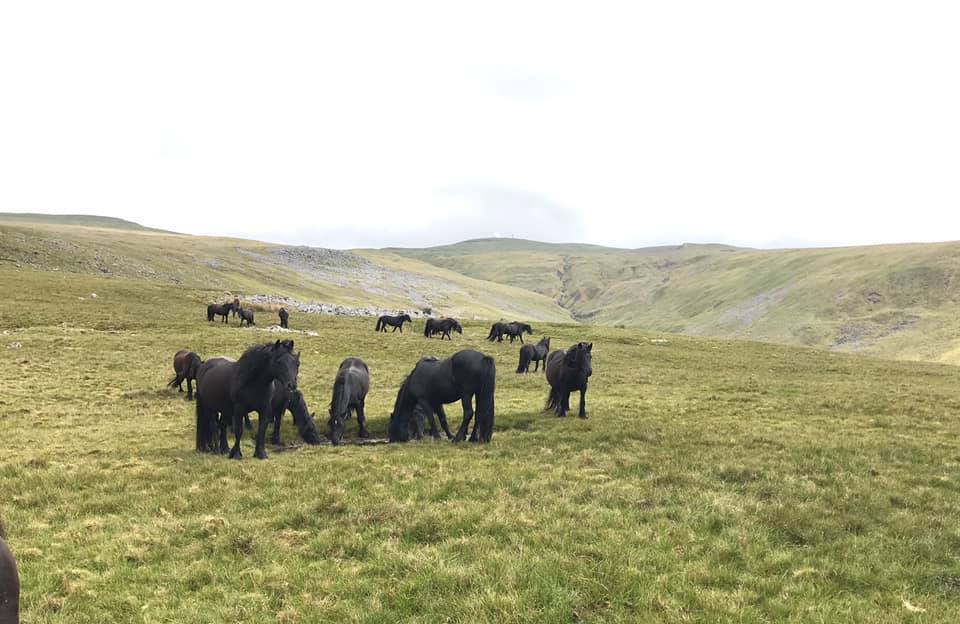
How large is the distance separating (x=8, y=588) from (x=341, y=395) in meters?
13.4

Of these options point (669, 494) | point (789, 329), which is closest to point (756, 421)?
A: point (669, 494)

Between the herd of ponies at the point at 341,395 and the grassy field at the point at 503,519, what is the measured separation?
3.04 feet

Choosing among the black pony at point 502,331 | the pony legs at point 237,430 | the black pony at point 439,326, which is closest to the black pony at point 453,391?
the pony legs at point 237,430

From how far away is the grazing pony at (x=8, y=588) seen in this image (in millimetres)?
4465

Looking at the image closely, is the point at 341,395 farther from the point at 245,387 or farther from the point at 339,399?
the point at 245,387

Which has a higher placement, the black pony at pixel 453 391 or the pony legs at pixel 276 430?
the black pony at pixel 453 391

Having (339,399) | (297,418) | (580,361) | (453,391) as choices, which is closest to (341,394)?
(339,399)

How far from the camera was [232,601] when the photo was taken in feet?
24.0

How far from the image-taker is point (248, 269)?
110m

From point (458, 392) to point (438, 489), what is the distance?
543 cm

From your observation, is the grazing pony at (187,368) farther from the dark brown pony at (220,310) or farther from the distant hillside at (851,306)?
the distant hillside at (851,306)

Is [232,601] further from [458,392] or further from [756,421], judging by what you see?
[756,421]

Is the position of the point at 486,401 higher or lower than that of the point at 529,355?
higher

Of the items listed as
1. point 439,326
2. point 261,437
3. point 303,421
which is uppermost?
point 439,326
